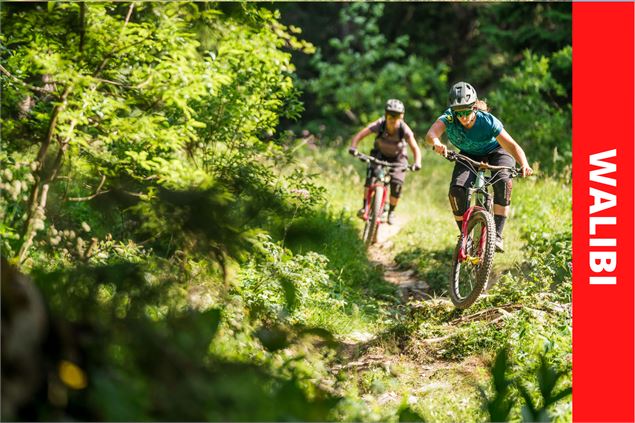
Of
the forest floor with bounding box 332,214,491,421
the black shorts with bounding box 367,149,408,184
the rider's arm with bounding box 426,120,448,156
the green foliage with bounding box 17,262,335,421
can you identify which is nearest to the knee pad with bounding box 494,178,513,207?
the rider's arm with bounding box 426,120,448,156

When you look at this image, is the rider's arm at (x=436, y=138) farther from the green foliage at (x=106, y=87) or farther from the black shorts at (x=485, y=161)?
the green foliage at (x=106, y=87)

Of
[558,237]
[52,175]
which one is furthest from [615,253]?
[52,175]

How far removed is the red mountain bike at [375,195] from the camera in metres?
11.1

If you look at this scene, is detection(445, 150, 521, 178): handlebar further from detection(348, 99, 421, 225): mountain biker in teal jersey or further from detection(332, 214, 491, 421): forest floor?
detection(348, 99, 421, 225): mountain biker in teal jersey

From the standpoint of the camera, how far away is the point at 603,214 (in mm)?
9805

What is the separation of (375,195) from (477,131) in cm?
314

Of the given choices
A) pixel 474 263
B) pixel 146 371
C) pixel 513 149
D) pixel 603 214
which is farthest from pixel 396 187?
pixel 146 371

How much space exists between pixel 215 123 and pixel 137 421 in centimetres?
678

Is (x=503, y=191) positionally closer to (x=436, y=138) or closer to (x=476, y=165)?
(x=476, y=165)

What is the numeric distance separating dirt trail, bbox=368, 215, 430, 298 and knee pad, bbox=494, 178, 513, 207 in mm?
1276

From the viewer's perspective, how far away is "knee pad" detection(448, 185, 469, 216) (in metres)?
8.31

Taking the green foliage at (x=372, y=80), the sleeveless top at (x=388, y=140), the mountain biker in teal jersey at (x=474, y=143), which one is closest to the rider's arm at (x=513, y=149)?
the mountain biker in teal jersey at (x=474, y=143)

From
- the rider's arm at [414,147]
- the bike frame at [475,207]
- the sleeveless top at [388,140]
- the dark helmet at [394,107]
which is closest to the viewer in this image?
the bike frame at [475,207]

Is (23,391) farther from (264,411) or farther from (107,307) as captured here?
(264,411)
